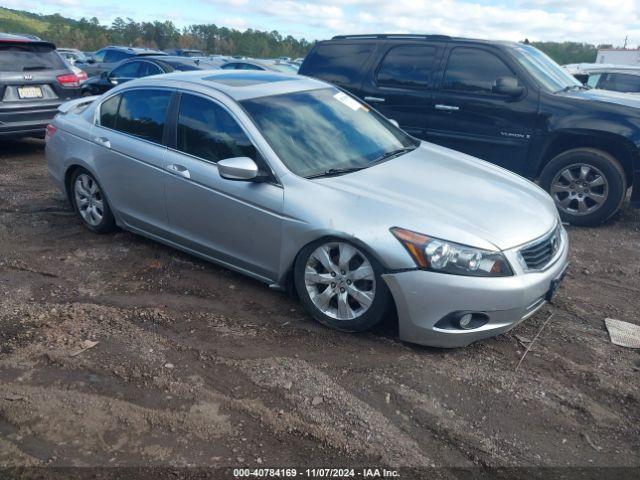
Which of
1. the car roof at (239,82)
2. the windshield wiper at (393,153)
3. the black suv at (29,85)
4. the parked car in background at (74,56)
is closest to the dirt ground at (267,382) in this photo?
the windshield wiper at (393,153)

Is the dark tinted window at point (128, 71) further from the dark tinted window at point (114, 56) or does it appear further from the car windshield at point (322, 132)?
the car windshield at point (322, 132)

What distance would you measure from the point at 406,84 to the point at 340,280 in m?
4.18

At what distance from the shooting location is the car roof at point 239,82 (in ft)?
15.2

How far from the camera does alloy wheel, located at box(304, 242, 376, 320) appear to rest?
12.3 ft

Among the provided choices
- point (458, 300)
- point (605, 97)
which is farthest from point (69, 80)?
point (458, 300)

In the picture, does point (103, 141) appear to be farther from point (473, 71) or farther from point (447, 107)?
point (473, 71)

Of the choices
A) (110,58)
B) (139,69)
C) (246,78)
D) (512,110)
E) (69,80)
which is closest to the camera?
(246,78)

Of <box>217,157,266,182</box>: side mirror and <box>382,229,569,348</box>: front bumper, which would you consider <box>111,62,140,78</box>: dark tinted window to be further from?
<box>382,229,569,348</box>: front bumper

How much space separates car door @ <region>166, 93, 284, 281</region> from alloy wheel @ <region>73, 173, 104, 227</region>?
114cm

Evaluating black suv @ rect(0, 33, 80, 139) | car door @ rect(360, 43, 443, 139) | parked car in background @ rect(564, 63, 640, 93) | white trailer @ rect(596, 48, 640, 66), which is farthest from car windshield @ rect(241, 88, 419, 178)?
white trailer @ rect(596, 48, 640, 66)

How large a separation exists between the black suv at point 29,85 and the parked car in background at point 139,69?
3600 mm

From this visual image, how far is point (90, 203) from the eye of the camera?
5.59m

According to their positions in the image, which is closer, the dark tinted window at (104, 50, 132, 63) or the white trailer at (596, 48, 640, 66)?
the dark tinted window at (104, 50, 132, 63)

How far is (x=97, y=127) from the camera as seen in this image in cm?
537
